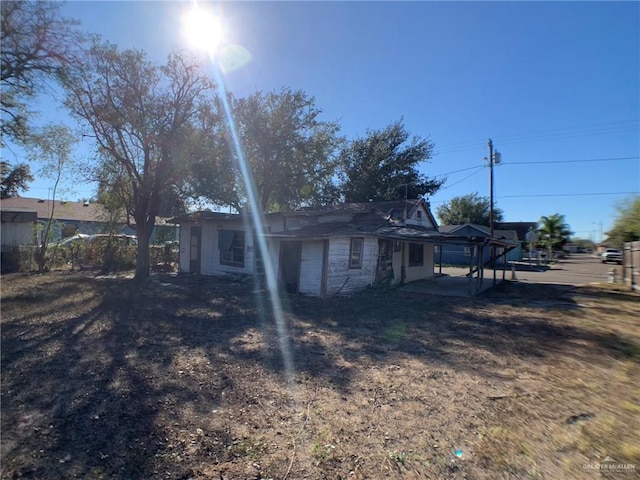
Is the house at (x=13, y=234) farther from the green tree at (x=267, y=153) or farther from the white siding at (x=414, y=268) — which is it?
the white siding at (x=414, y=268)

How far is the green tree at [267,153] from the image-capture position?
57.6 feet

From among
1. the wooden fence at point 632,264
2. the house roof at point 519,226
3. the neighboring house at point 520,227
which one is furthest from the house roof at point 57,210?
the house roof at point 519,226

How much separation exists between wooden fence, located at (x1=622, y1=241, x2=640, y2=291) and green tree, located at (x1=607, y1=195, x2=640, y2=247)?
1.17 meters

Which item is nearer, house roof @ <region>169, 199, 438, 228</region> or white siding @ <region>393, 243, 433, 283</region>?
white siding @ <region>393, 243, 433, 283</region>

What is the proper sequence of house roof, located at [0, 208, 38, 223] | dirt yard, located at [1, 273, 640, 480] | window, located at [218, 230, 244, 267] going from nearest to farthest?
dirt yard, located at [1, 273, 640, 480] → window, located at [218, 230, 244, 267] → house roof, located at [0, 208, 38, 223]

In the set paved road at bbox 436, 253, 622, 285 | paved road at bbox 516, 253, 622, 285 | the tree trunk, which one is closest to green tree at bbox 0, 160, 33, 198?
the tree trunk

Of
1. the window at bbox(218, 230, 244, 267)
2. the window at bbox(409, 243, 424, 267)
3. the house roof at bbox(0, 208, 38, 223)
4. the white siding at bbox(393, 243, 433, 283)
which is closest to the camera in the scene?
the white siding at bbox(393, 243, 433, 283)

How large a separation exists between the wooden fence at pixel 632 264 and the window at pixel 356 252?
33.9 feet

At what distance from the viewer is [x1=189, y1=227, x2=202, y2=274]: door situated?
57.6 ft

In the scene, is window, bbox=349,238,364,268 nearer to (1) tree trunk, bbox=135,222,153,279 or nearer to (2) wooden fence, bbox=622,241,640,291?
(1) tree trunk, bbox=135,222,153,279

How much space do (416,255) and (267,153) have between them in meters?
9.36

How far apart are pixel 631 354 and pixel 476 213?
41.4m

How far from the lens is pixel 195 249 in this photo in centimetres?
1777

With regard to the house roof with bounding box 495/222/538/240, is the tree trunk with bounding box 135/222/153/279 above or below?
below
